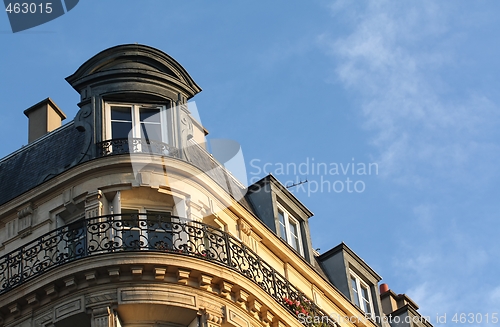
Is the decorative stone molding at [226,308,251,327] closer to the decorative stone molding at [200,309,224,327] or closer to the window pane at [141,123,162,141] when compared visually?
the decorative stone molding at [200,309,224,327]

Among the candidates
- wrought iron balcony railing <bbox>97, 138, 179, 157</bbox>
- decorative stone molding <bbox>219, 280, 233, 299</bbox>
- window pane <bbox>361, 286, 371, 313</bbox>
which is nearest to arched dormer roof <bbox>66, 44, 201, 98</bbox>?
wrought iron balcony railing <bbox>97, 138, 179, 157</bbox>

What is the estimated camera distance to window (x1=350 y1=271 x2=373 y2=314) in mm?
28834

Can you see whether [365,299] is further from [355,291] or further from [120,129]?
[120,129]

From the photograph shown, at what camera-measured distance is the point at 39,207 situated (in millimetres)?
23703

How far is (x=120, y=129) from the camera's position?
24.4 meters

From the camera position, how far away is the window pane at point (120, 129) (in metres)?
24.2

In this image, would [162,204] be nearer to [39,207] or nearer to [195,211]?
[195,211]

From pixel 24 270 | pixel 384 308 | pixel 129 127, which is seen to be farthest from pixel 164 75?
pixel 384 308

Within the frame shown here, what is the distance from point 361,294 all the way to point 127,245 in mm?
8799

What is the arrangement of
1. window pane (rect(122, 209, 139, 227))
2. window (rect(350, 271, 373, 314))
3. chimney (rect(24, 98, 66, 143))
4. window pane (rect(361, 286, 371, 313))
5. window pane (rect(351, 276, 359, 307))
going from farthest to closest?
window pane (rect(361, 286, 371, 313)) → window (rect(350, 271, 373, 314)) → window pane (rect(351, 276, 359, 307)) → chimney (rect(24, 98, 66, 143)) → window pane (rect(122, 209, 139, 227))

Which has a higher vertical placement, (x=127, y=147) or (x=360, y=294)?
(x=127, y=147)

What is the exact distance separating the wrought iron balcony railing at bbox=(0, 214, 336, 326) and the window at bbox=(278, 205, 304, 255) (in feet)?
11.0

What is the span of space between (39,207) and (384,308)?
1256 centimetres

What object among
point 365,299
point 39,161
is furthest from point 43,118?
point 365,299
